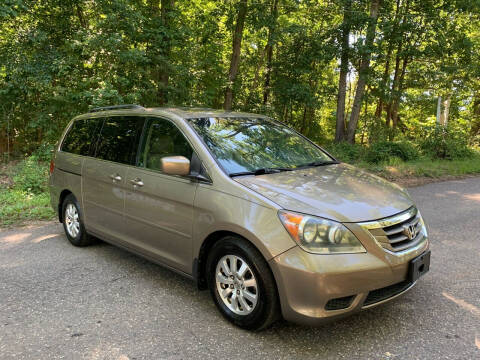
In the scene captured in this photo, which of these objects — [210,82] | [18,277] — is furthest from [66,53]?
[18,277]

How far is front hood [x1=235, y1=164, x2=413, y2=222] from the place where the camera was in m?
2.93

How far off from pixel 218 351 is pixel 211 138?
187 cm

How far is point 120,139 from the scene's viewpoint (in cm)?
450

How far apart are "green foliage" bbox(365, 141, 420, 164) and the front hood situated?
9524 millimetres

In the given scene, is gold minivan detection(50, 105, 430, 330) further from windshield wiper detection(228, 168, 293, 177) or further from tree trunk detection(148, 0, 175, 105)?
tree trunk detection(148, 0, 175, 105)

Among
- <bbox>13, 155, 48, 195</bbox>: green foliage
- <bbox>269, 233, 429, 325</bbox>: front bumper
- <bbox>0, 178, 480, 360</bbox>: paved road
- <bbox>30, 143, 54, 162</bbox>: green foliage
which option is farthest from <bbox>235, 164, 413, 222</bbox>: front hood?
<bbox>30, 143, 54, 162</bbox>: green foliage

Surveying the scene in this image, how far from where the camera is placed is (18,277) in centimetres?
428

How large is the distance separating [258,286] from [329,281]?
0.55 metres

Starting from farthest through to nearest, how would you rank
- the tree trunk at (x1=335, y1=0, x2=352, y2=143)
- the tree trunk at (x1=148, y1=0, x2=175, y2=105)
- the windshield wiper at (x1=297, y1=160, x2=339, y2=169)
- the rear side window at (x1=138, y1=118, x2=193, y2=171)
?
1. the tree trunk at (x1=335, y1=0, x2=352, y2=143)
2. the tree trunk at (x1=148, y1=0, x2=175, y2=105)
3. the windshield wiper at (x1=297, y1=160, x2=339, y2=169)
4. the rear side window at (x1=138, y1=118, x2=193, y2=171)

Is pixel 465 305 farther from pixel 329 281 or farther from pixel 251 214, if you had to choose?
pixel 251 214

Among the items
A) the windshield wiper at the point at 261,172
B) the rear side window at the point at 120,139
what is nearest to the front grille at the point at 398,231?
the windshield wiper at the point at 261,172

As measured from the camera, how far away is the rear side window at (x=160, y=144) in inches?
149

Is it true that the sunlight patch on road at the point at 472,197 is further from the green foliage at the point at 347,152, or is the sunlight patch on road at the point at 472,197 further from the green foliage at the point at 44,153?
the green foliage at the point at 44,153

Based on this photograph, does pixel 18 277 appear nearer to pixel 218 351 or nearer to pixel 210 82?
pixel 218 351
